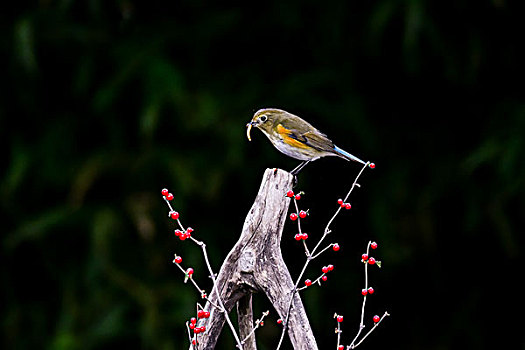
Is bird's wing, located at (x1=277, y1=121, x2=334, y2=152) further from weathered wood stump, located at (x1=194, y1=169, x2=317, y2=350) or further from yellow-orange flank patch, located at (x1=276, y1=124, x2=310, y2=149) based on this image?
weathered wood stump, located at (x1=194, y1=169, x2=317, y2=350)

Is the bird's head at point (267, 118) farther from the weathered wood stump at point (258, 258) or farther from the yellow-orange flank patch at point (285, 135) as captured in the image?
the weathered wood stump at point (258, 258)

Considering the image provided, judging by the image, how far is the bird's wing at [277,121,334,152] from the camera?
1568mm

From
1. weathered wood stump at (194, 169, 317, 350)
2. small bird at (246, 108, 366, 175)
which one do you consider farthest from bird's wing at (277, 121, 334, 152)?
weathered wood stump at (194, 169, 317, 350)

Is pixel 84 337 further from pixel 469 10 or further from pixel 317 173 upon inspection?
pixel 469 10

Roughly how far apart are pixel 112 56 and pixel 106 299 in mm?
1067

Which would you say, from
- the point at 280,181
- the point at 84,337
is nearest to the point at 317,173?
the point at 84,337

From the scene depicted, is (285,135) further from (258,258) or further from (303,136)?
(258,258)

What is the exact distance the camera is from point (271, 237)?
147 centimetres

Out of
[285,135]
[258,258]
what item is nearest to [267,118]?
[285,135]

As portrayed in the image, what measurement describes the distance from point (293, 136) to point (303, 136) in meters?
0.03

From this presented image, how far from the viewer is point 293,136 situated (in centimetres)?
157

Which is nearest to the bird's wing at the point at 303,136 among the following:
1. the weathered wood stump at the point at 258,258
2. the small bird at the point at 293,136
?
the small bird at the point at 293,136

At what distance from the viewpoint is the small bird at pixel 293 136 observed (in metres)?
1.57

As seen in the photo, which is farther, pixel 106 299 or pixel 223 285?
pixel 106 299
